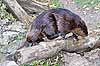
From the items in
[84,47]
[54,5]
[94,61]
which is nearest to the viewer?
[84,47]

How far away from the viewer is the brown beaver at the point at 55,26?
441 cm

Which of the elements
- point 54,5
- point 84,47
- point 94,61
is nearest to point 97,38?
point 84,47

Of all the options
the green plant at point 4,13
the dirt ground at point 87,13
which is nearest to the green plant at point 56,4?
the dirt ground at point 87,13

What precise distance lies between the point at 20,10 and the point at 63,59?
74.3 inches

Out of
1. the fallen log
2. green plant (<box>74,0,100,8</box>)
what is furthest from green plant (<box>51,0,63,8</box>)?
the fallen log

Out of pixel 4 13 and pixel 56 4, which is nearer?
pixel 4 13

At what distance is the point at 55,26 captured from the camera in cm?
455

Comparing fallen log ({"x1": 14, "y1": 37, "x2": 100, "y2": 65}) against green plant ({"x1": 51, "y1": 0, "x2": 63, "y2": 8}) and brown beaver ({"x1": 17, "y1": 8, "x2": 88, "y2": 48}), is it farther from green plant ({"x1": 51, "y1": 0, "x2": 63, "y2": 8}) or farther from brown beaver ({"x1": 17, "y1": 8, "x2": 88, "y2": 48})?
green plant ({"x1": 51, "y1": 0, "x2": 63, "y2": 8})

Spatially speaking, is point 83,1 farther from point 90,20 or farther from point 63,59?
point 63,59

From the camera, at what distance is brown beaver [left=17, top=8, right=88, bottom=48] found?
4.41 metres

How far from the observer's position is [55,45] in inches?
159

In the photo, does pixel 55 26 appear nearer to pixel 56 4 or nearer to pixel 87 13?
pixel 87 13

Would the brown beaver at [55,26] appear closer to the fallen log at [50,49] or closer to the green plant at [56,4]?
the fallen log at [50,49]

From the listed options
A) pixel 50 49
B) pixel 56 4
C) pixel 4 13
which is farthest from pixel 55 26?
pixel 56 4
